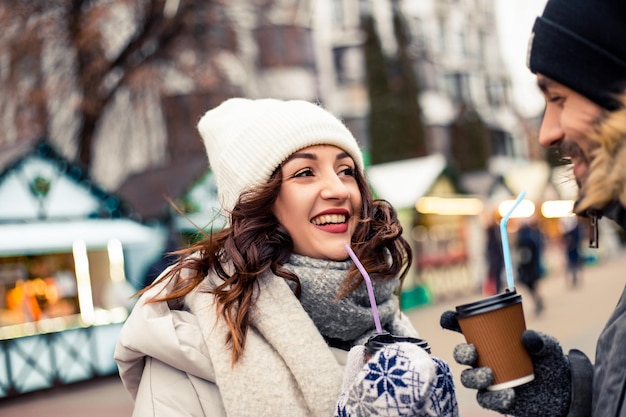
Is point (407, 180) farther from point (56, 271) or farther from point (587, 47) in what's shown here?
point (587, 47)

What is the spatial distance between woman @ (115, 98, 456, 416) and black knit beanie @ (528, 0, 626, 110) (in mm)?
819

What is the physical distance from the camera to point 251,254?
214 cm

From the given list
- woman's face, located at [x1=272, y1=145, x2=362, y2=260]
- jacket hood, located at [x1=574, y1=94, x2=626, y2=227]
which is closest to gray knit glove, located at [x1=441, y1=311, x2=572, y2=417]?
jacket hood, located at [x1=574, y1=94, x2=626, y2=227]

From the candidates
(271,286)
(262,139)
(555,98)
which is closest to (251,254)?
(271,286)

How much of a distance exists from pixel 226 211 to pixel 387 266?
1.78 feet

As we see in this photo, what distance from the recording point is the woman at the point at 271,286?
6.43 ft

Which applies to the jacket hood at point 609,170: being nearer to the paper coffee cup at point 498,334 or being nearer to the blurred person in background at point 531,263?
the paper coffee cup at point 498,334

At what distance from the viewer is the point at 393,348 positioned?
1.55m

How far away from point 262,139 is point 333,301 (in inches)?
21.4

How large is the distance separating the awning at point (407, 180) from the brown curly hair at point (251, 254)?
592 inches

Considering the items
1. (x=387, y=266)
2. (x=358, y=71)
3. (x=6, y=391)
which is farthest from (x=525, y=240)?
(x=358, y=71)

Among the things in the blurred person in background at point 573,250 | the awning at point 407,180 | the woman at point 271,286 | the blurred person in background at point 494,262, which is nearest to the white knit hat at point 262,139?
the woman at point 271,286

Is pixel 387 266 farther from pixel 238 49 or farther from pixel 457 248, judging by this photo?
pixel 457 248

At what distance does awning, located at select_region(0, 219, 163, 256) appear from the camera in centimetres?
1005
